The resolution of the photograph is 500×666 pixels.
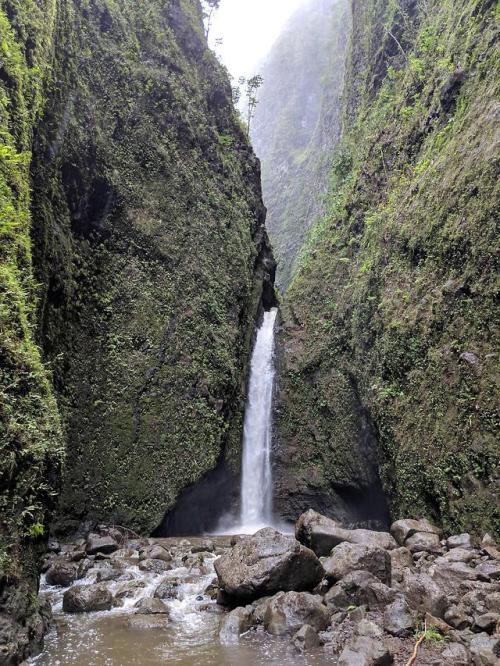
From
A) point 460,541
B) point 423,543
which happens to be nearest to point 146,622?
point 423,543

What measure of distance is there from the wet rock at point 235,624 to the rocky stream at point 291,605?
0.05ft

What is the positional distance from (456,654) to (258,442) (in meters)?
12.4

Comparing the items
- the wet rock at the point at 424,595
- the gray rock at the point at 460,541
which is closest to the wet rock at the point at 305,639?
the wet rock at the point at 424,595

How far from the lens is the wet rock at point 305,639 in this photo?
660 cm

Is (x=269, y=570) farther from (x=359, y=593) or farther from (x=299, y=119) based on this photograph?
(x=299, y=119)

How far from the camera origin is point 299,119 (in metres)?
56.6

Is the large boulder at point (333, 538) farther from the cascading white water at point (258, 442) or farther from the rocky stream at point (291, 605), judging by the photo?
the cascading white water at point (258, 442)

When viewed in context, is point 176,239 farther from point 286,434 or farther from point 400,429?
point 400,429

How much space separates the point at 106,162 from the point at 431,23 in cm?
1436

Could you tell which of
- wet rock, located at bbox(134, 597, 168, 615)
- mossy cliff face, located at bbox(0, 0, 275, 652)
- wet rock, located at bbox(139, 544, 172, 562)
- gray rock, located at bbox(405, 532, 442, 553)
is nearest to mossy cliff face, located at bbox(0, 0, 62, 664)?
mossy cliff face, located at bbox(0, 0, 275, 652)

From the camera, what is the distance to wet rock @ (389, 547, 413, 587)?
842 cm

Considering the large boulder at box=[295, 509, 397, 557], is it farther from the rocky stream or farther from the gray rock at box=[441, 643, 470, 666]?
the gray rock at box=[441, 643, 470, 666]

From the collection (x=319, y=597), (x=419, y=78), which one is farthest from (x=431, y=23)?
(x=319, y=597)

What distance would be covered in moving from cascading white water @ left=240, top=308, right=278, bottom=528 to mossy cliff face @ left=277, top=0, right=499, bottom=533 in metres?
0.56
